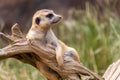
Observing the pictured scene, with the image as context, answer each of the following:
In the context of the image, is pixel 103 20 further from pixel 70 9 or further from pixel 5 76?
pixel 5 76

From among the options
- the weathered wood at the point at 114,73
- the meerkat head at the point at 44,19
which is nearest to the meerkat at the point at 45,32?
the meerkat head at the point at 44,19

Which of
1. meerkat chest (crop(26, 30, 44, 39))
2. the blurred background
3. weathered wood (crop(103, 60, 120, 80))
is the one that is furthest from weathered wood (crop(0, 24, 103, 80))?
the blurred background

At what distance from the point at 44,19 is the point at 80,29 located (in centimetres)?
364

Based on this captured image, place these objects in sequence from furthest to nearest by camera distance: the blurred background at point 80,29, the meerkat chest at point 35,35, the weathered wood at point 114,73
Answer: the blurred background at point 80,29 → the weathered wood at point 114,73 → the meerkat chest at point 35,35

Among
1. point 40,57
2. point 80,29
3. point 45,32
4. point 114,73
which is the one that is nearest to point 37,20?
point 45,32

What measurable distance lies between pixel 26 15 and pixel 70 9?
0.73 metres

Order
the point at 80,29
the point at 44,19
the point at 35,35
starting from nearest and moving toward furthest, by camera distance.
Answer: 1. the point at 35,35
2. the point at 44,19
3. the point at 80,29

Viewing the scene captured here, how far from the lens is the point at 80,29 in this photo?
604 centimetres

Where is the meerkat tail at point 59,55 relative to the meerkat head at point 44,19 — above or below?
below

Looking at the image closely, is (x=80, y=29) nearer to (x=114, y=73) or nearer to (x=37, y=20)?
(x=114, y=73)

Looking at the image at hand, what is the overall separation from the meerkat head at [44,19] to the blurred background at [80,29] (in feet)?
3.65

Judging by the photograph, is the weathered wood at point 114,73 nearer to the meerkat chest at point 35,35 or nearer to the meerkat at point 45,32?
the meerkat at point 45,32

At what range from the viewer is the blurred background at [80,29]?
4.33m

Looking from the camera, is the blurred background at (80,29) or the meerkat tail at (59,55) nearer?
the meerkat tail at (59,55)
